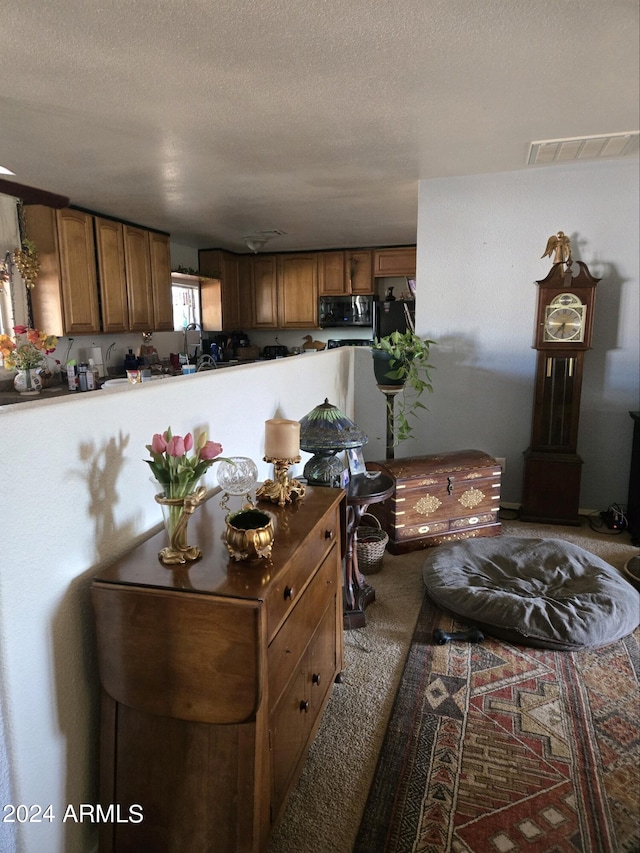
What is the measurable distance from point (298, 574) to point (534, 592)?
54.2 inches

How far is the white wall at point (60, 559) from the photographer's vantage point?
3.22ft

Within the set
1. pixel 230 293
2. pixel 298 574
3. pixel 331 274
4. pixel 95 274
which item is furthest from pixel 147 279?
pixel 298 574

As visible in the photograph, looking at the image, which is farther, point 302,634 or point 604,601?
point 604,601

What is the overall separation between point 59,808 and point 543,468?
2.77 meters

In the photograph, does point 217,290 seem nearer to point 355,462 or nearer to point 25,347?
point 25,347

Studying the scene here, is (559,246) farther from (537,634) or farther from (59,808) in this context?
(59,808)

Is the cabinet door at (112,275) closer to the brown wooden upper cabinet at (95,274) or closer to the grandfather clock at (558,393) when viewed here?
the brown wooden upper cabinet at (95,274)

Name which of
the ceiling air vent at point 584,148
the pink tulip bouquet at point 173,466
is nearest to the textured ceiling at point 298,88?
the ceiling air vent at point 584,148

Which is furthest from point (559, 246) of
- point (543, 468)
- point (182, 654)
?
point (182, 654)

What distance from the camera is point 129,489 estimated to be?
129 centimetres

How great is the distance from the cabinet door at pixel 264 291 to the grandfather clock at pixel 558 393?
11.1ft

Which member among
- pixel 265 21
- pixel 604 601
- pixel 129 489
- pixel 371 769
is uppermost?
pixel 265 21

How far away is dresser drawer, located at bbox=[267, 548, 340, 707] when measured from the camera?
1119 millimetres

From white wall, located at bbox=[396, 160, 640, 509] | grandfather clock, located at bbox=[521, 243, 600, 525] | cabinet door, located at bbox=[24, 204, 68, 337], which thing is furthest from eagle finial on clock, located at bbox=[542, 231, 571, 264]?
cabinet door, located at bbox=[24, 204, 68, 337]
